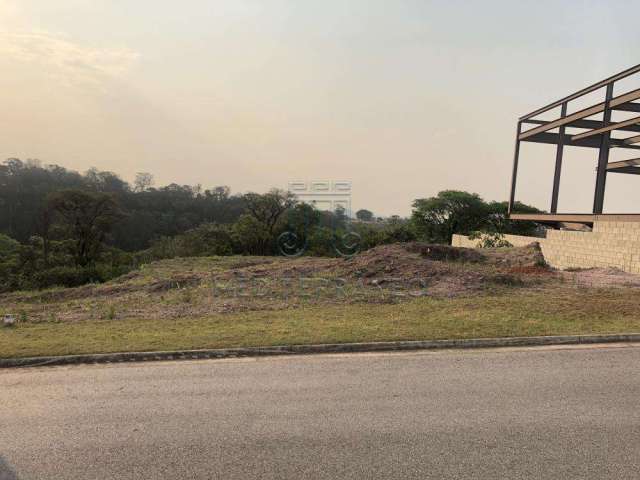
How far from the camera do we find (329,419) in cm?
425

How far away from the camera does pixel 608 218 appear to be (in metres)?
17.8

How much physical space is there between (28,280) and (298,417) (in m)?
29.4

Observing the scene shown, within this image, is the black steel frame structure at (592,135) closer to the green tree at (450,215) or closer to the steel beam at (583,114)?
the steel beam at (583,114)

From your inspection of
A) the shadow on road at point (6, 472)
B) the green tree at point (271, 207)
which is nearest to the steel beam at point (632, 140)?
the green tree at point (271, 207)

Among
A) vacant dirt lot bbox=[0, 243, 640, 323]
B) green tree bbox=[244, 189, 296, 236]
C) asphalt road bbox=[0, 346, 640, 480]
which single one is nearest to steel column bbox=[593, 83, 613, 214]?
vacant dirt lot bbox=[0, 243, 640, 323]

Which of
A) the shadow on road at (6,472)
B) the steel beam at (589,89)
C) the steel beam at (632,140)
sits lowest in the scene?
the shadow on road at (6,472)

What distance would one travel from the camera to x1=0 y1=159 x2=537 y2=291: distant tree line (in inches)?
1272

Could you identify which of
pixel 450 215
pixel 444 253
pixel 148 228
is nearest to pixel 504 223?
pixel 450 215

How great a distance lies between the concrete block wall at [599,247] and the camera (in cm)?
1507

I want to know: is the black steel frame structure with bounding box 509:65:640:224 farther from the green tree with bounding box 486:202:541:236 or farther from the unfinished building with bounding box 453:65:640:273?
the green tree with bounding box 486:202:541:236

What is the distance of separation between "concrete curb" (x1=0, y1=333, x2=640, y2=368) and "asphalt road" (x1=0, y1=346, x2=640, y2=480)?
30 centimetres

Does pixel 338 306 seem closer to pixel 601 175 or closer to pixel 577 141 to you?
pixel 601 175

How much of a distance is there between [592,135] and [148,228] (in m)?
46.2

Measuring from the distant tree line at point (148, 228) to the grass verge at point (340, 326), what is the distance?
19359 millimetres
